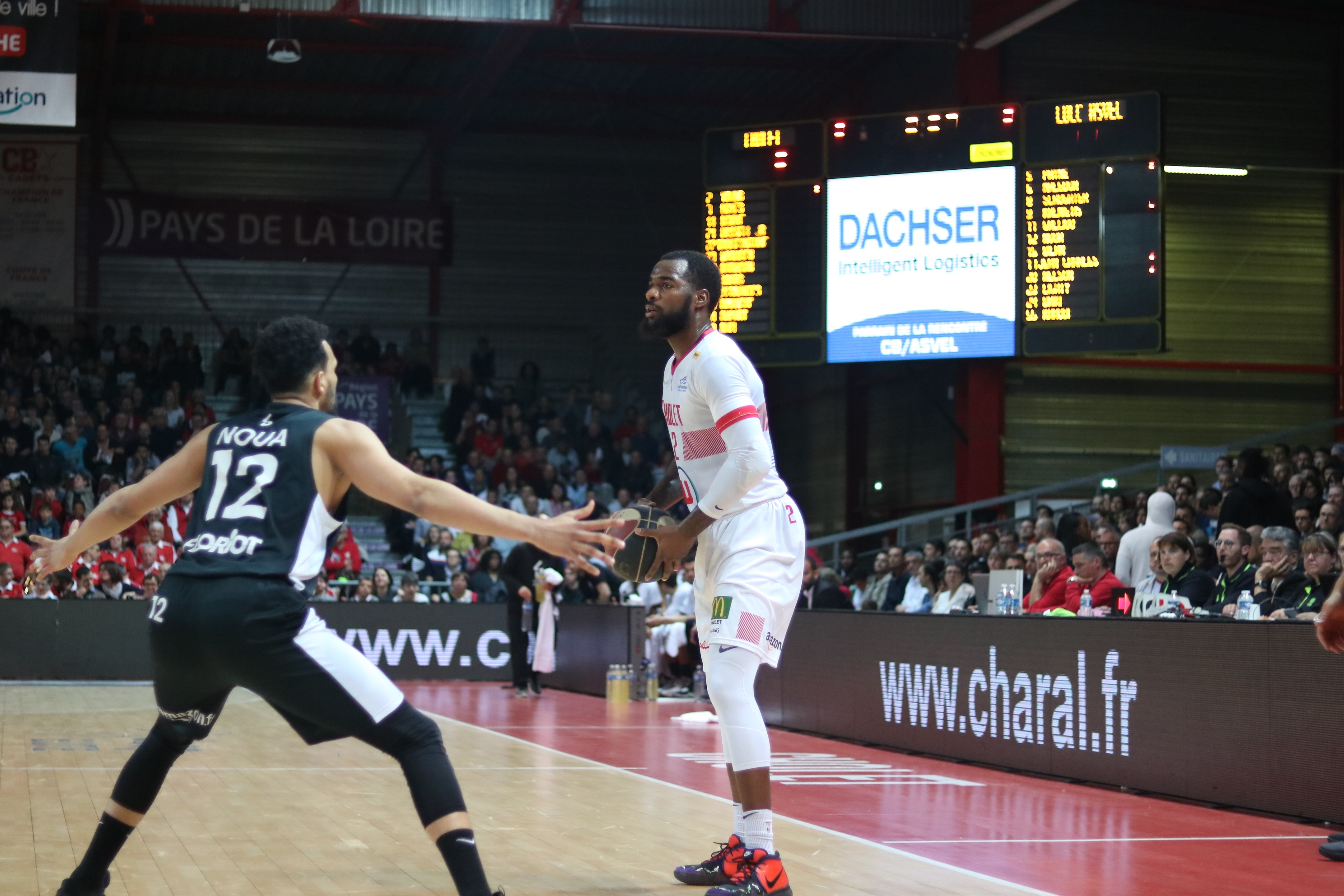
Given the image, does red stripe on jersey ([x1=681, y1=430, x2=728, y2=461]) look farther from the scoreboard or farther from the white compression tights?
the scoreboard

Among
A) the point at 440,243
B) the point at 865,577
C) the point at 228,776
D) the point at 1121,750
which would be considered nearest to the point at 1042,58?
the point at 865,577

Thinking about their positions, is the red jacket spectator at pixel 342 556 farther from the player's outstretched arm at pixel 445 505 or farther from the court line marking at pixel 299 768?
the player's outstretched arm at pixel 445 505

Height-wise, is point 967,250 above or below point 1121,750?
above

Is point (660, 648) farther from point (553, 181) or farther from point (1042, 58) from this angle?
point (553, 181)

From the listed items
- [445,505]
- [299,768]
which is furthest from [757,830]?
[299,768]

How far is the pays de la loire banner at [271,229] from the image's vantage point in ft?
90.5

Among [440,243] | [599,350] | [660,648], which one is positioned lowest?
[660,648]

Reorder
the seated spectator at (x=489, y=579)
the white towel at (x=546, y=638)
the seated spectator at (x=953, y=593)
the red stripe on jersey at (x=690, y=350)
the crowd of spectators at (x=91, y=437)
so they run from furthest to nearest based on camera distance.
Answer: the seated spectator at (x=489, y=579), the crowd of spectators at (x=91, y=437), the white towel at (x=546, y=638), the seated spectator at (x=953, y=593), the red stripe on jersey at (x=690, y=350)

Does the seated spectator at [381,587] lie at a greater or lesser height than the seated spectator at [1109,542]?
lesser

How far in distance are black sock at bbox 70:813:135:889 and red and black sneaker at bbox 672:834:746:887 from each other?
77.8 inches

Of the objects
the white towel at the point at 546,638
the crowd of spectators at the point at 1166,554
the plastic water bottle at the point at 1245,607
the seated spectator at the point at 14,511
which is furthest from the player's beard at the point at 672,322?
the seated spectator at the point at 14,511

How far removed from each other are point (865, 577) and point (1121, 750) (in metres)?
11.9

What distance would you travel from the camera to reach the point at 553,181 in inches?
1215

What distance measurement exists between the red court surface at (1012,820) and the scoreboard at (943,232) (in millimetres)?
7620
